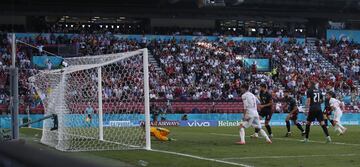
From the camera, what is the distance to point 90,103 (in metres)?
21.6

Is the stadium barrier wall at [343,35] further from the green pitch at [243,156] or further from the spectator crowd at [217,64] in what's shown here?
the green pitch at [243,156]

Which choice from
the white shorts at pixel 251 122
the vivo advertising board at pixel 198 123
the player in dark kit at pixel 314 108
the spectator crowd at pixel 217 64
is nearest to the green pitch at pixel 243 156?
the white shorts at pixel 251 122

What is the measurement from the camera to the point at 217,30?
63125mm

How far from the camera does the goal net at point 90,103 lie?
17.5 metres

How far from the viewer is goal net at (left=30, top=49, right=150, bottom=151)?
17484 mm

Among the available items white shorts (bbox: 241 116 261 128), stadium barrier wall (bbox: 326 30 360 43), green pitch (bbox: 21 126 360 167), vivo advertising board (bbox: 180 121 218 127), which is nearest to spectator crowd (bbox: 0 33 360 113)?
stadium barrier wall (bbox: 326 30 360 43)

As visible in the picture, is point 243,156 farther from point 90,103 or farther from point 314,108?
point 90,103

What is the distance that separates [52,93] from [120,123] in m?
6.60

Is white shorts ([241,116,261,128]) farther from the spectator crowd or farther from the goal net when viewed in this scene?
the spectator crowd

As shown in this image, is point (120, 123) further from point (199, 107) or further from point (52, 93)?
point (199, 107)

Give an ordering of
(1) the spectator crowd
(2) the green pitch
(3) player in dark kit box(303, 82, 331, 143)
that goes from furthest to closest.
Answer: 1. (1) the spectator crowd
2. (3) player in dark kit box(303, 82, 331, 143)
3. (2) the green pitch

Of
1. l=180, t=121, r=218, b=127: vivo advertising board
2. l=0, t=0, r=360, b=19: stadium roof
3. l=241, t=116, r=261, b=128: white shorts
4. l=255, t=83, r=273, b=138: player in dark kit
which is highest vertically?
l=0, t=0, r=360, b=19: stadium roof

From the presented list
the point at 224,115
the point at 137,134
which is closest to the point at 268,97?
the point at 137,134

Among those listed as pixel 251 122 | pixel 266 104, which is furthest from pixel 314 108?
pixel 266 104
